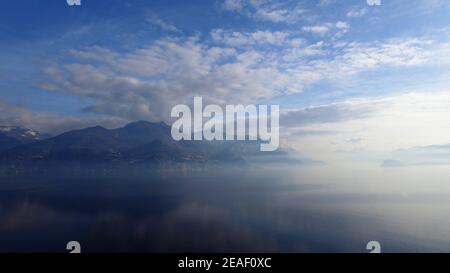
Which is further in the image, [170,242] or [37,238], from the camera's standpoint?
[37,238]

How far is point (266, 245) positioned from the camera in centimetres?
4888

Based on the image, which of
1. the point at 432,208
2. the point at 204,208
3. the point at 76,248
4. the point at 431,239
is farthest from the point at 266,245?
the point at 432,208

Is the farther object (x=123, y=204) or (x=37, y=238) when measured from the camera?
(x=123, y=204)
